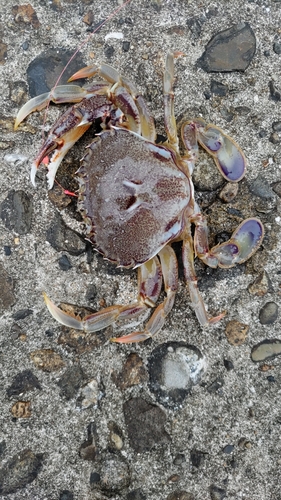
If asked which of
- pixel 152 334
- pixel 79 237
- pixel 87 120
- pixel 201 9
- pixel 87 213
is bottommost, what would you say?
pixel 152 334

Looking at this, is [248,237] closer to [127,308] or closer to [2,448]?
[127,308]

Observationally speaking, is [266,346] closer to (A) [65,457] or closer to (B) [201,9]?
(A) [65,457]

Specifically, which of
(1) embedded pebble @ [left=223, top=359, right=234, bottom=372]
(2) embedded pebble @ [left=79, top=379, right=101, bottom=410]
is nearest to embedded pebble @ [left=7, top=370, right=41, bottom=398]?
(2) embedded pebble @ [left=79, top=379, right=101, bottom=410]

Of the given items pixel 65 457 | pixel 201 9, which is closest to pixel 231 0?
pixel 201 9

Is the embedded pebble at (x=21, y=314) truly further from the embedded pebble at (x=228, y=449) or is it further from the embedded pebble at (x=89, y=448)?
A: the embedded pebble at (x=228, y=449)

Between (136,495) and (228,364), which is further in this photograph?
(228,364)

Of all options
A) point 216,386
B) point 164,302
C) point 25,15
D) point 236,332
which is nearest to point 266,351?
point 236,332
